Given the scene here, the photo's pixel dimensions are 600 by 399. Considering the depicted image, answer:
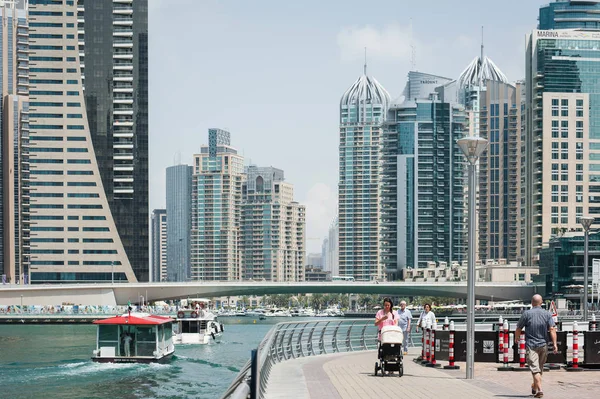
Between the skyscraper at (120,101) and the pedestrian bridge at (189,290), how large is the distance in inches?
850

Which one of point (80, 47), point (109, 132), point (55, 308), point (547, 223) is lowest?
point (55, 308)

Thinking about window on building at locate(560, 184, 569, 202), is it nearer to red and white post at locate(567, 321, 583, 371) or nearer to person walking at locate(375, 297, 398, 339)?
red and white post at locate(567, 321, 583, 371)

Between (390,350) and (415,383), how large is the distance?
172 centimetres

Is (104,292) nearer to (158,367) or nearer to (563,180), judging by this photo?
(563,180)

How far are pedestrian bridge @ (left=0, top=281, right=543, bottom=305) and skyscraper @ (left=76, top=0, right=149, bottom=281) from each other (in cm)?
2160

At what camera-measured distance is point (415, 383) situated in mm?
24156

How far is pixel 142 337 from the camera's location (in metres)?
54.7

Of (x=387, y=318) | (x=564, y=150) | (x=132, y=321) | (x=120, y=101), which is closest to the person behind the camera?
(x=387, y=318)

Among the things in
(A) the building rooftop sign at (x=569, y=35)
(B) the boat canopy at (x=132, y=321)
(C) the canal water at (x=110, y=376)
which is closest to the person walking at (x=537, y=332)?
(C) the canal water at (x=110, y=376)

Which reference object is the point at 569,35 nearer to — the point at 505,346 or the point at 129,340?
the point at 129,340

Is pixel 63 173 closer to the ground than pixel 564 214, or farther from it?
farther from it

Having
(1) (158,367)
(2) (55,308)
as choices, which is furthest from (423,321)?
(2) (55,308)

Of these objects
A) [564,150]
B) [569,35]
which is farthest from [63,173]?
[569,35]

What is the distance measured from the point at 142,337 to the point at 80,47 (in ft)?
431
